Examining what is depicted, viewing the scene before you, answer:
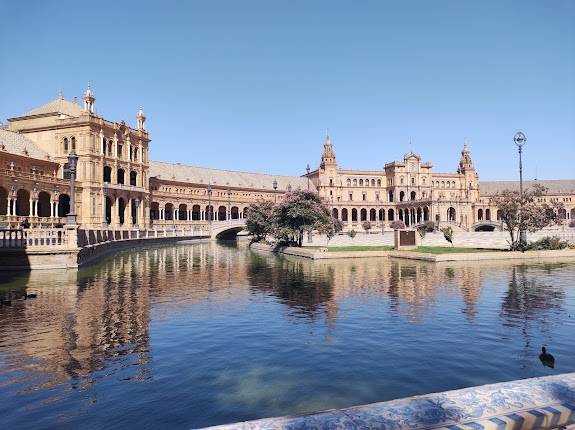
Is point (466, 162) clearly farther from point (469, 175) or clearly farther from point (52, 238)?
point (52, 238)

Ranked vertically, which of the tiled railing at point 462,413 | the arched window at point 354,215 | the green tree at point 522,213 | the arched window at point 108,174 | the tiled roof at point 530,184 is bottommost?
the tiled railing at point 462,413

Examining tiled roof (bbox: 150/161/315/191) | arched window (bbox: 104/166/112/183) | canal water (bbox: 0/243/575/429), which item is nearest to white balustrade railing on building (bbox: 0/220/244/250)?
canal water (bbox: 0/243/575/429)

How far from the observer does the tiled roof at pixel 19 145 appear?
60.2m

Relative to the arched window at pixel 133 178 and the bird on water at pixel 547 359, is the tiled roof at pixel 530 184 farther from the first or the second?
the bird on water at pixel 547 359

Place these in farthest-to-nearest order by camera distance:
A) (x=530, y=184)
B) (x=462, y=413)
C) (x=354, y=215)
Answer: (x=530, y=184) → (x=354, y=215) → (x=462, y=413)

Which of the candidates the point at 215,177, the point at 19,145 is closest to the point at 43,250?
the point at 19,145

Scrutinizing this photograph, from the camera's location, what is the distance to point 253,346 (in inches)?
457

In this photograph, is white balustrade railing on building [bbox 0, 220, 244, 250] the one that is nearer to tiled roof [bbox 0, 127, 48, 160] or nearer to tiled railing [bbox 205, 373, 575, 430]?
tiled roof [bbox 0, 127, 48, 160]

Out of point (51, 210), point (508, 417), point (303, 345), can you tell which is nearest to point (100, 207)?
point (51, 210)

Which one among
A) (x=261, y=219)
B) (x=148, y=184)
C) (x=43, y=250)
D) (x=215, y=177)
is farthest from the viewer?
(x=215, y=177)

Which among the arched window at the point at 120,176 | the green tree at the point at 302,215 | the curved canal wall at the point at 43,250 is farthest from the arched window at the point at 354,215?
the curved canal wall at the point at 43,250

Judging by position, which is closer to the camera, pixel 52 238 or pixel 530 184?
pixel 52 238

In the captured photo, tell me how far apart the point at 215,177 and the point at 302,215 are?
71.5 meters

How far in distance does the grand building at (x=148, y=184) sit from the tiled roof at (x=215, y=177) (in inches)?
13.1
